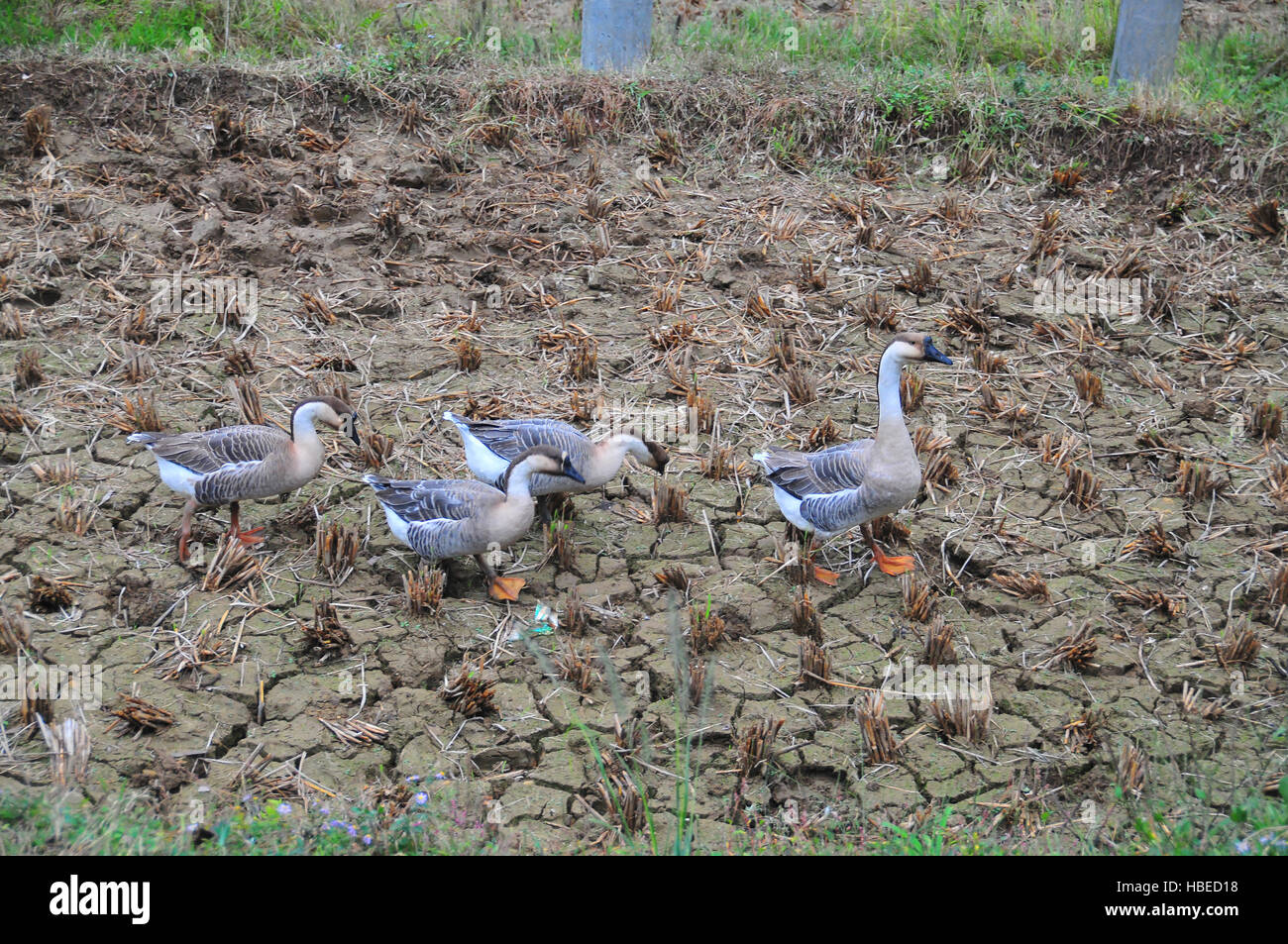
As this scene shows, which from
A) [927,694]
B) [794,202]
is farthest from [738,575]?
[794,202]

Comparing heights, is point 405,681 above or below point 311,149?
below

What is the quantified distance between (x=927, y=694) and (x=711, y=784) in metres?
1.16

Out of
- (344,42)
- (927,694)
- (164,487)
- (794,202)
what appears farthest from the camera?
(344,42)

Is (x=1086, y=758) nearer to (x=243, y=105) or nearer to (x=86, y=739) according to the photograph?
(x=86, y=739)

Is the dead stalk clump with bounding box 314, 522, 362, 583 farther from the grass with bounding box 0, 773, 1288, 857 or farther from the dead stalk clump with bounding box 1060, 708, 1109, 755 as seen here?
the dead stalk clump with bounding box 1060, 708, 1109, 755

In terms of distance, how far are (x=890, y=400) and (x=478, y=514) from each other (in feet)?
7.18

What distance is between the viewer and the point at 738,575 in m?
5.62

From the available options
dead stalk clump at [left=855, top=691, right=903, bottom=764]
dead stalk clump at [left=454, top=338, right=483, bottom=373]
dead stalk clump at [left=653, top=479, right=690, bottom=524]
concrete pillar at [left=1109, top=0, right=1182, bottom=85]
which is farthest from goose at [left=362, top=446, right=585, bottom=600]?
concrete pillar at [left=1109, top=0, right=1182, bottom=85]

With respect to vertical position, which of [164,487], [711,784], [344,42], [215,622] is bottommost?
[711,784]

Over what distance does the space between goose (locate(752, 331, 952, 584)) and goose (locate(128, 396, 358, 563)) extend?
2431mm

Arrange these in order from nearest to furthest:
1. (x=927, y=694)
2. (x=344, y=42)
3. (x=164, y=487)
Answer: (x=927, y=694) < (x=164, y=487) < (x=344, y=42)

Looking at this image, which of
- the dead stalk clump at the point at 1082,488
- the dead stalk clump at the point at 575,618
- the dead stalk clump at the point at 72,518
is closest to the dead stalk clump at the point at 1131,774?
the dead stalk clump at the point at 1082,488

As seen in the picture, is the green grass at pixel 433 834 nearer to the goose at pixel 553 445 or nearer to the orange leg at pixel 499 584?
the orange leg at pixel 499 584
